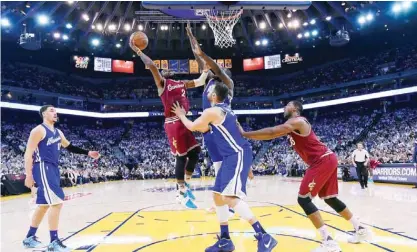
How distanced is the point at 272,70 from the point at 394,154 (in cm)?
1921

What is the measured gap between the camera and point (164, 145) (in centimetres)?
3466

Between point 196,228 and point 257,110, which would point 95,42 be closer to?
point 257,110

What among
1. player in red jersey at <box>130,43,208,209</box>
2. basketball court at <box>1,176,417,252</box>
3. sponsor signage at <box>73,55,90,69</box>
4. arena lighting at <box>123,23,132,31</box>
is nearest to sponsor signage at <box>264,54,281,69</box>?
arena lighting at <box>123,23,132,31</box>

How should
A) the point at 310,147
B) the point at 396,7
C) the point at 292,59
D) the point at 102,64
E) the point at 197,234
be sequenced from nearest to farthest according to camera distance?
the point at 310,147, the point at 197,234, the point at 396,7, the point at 102,64, the point at 292,59

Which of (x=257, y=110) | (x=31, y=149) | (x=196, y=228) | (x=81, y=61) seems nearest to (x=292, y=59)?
(x=257, y=110)

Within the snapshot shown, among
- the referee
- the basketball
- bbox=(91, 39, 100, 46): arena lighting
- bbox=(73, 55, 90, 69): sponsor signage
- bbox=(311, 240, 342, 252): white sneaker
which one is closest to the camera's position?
bbox=(311, 240, 342, 252): white sneaker

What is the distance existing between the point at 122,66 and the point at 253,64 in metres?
13.8

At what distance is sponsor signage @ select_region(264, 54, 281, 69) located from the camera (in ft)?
118

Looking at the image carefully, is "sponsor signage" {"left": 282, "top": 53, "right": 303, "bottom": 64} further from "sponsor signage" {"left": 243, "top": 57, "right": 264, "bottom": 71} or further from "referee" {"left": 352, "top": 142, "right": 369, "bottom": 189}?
"referee" {"left": 352, "top": 142, "right": 369, "bottom": 189}

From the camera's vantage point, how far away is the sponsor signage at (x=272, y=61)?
35906 millimetres

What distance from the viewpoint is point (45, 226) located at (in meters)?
7.07

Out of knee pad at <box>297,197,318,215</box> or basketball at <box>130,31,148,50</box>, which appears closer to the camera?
knee pad at <box>297,197,318,215</box>

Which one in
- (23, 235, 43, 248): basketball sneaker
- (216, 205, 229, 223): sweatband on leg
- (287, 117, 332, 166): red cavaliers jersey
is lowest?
(23, 235, 43, 248): basketball sneaker

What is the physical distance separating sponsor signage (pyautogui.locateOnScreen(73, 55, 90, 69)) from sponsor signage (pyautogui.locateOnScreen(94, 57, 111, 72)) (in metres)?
0.89
